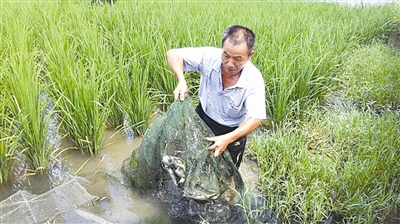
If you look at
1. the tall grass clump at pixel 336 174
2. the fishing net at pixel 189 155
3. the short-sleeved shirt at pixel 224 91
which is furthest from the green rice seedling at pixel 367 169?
the short-sleeved shirt at pixel 224 91

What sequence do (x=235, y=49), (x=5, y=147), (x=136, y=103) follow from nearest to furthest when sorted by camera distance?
(x=235, y=49) < (x=5, y=147) < (x=136, y=103)

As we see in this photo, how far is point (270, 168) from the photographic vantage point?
2.60 metres

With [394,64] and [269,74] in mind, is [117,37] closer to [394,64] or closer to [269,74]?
[269,74]

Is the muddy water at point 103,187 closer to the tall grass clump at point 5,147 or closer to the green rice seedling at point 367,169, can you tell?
the tall grass clump at point 5,147

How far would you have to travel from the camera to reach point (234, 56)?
1947 mm

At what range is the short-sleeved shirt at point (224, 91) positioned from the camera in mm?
2066

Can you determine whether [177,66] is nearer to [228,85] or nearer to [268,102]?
[228,85]

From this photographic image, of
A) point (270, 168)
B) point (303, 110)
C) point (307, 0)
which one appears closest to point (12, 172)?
point (270, 168)

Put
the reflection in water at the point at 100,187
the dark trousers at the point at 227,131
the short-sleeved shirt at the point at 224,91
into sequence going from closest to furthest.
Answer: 1. the short-sleeved shirt at the point at 224,91
2. the reflection in water at the point at 100,187
3. the dark trousers at the point at 227,131

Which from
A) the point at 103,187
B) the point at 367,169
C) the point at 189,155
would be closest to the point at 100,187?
the point at 103,187

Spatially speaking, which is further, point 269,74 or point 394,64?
point 394,64

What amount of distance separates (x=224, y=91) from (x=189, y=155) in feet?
1.46

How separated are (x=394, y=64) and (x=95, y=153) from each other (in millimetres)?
3835

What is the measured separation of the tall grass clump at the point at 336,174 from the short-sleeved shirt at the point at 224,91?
587mm
